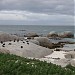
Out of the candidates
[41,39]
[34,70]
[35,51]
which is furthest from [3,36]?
[34,70]

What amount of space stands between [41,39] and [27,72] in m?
29.5

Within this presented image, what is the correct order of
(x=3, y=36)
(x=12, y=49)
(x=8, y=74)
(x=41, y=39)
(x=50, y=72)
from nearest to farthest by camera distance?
(x=8, y=74)
(x=50, y=72)
(x=12, y=49)
(x=3, y=36)
(x=41, y=39)

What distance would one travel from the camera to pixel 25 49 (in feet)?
86.2

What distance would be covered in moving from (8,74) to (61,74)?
217 centimetres

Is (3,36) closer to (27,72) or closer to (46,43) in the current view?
(46,43)

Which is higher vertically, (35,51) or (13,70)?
(13,70)

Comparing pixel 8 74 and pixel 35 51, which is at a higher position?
pixel 8 74

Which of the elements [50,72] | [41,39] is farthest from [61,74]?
[41,39]

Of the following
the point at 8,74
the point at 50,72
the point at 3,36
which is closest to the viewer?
the point at 8,74

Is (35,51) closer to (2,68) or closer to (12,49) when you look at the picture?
(12,49)

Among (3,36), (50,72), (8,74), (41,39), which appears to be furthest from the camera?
(41,39)

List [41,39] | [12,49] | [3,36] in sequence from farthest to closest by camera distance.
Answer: [41,39], [3,36], [12,49]

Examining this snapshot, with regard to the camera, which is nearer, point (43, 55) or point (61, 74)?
point (61, 74)

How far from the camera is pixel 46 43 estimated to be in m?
40.7
